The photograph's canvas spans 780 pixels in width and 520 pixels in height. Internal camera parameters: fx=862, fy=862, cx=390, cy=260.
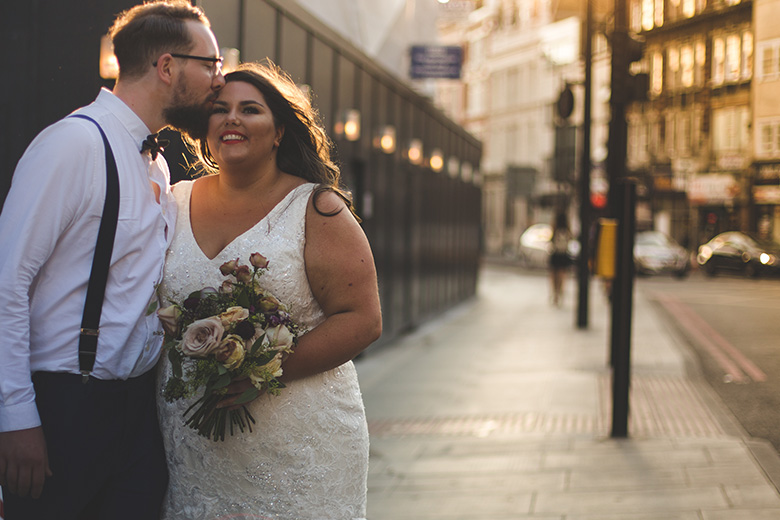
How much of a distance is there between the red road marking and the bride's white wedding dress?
18.5 ft

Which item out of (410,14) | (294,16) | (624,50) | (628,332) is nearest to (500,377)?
(628,332)

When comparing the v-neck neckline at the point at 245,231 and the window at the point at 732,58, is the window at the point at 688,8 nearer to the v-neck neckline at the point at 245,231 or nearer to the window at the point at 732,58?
the window at the point at 732,58

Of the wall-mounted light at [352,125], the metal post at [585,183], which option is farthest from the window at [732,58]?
the metal post at [585,183]

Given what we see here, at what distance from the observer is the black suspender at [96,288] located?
2326 mm

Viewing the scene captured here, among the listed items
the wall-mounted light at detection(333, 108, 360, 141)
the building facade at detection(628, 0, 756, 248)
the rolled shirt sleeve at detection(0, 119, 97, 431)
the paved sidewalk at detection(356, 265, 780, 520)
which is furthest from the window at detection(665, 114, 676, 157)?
the rolled shirt sleeve at detection(0, 119, 97, 431)

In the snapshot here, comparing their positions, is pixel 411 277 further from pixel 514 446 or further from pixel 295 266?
pixel 295 266

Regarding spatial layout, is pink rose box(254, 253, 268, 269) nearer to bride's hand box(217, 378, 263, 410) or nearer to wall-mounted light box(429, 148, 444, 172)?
bride's hand box(217, 378, 263, 410)

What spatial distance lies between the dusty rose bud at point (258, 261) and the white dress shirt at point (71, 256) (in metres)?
0.33

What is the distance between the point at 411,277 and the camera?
13.1 meters

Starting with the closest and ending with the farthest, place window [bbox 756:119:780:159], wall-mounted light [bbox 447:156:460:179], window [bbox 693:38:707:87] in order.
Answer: window [bbox 756:119:780:159] < window [bbox 693:38:707:87] < wall-mounted light [bbox 447:156:460:179]

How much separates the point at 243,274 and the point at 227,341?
8.6 inches

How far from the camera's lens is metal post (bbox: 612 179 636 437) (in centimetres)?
601

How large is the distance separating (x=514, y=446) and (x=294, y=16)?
13.9ft

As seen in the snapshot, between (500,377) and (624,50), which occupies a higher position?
(624,50)
